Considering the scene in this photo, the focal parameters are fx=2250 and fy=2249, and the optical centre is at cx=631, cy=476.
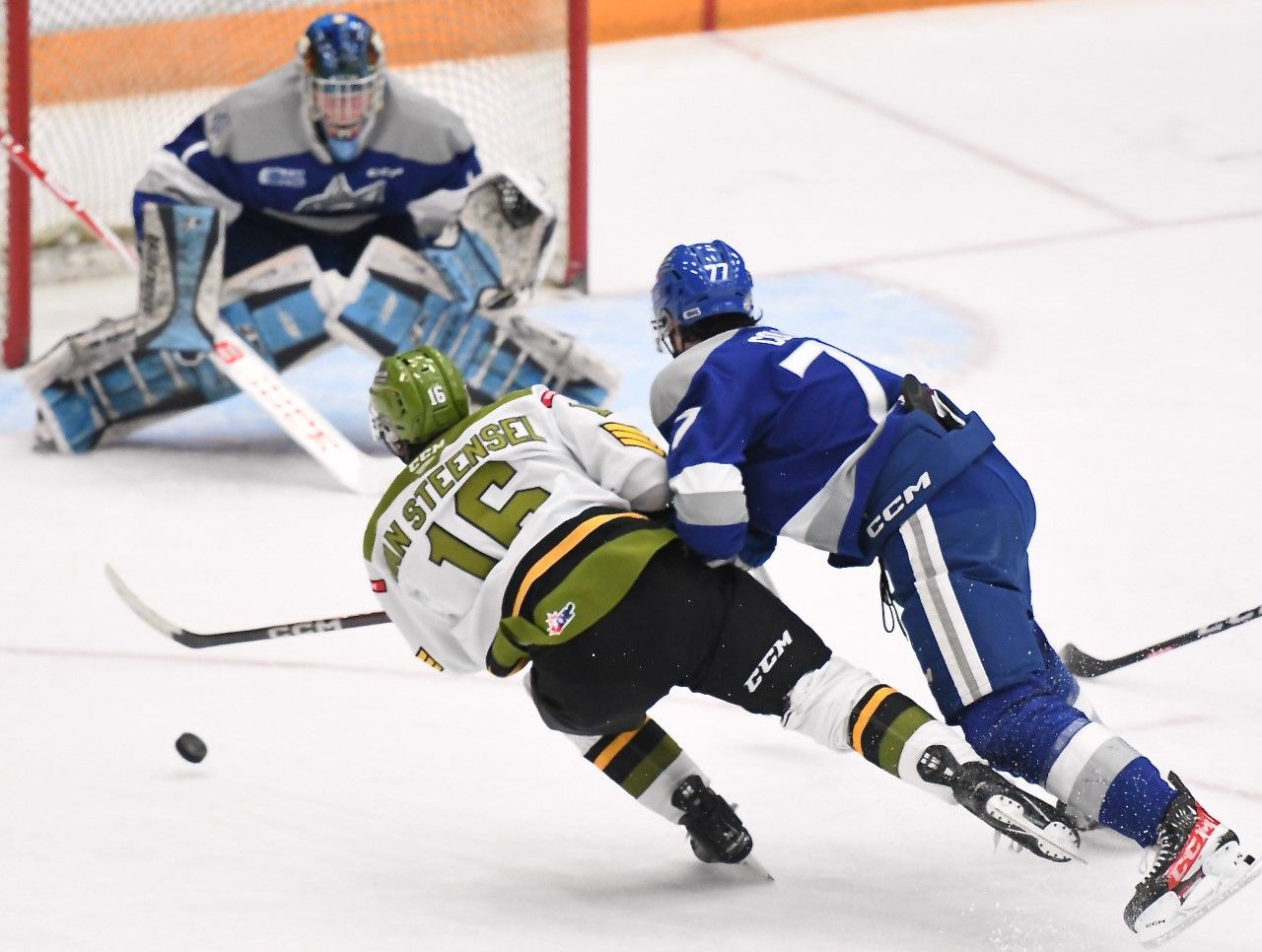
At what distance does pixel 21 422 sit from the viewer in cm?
502

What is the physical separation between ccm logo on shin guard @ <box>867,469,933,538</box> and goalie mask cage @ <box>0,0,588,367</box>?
10.0 ft

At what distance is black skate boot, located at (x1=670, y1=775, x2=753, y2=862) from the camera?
2.90m

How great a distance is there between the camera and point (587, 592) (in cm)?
267

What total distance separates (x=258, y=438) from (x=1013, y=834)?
9.15 ft

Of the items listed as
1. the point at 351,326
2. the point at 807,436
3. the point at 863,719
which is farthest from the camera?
the point at 351,326

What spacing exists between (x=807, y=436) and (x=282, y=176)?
88.4 inches

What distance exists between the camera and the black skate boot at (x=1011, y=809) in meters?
2.49

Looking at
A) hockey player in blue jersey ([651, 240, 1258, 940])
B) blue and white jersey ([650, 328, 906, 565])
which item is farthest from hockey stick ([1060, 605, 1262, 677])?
blue and white jersey ([650, 328, 906, 565])

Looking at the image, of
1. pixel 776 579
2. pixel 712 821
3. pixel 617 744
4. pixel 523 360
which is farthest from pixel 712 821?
pixel 523 360

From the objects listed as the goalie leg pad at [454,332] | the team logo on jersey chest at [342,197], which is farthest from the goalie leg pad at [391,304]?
the team logo on jersey chest at [342,197]

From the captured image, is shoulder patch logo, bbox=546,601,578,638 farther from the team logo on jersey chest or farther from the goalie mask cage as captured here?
the goalie mask cage

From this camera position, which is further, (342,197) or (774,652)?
(342,197)

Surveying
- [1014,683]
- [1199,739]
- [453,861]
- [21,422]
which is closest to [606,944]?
[453,861]

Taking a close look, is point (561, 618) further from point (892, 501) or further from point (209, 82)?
point (209, 82)
